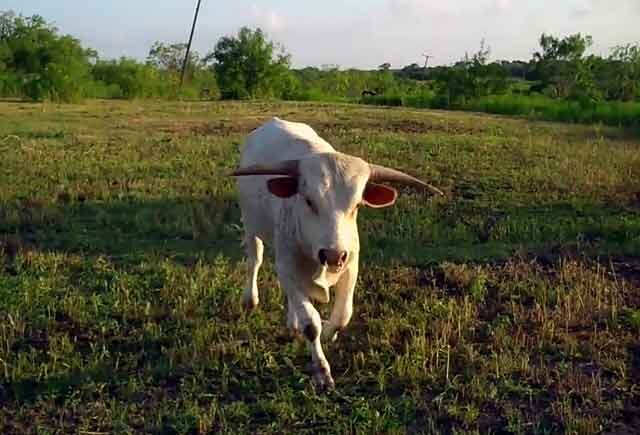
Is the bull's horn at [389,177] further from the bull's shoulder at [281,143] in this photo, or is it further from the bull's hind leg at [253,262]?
the bull's hind leg at [253,262]

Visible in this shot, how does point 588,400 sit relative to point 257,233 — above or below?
below

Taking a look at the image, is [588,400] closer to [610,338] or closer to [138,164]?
[610,338]

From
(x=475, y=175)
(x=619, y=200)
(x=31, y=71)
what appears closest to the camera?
(x=619, y=200)

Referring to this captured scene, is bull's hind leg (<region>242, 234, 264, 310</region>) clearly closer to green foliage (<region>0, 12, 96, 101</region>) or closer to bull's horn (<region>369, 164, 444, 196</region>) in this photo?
bull's horn (<region>369, 164, 444, 196</region>)

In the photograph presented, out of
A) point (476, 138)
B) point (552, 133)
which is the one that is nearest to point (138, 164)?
point (476, 138)

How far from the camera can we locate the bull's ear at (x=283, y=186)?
493 cm

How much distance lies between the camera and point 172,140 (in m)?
16.0

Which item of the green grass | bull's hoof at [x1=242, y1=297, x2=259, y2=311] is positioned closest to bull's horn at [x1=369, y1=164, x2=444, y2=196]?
bull's hoof at [x1=242, y1=297, x2=259, y2=311]

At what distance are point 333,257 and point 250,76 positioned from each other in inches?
1549

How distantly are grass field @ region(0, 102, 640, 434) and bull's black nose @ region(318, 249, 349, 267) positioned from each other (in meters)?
0.77

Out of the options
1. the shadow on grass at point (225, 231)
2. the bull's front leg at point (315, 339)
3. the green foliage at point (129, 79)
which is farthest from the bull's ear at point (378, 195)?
the green foliage at point (129, 79)

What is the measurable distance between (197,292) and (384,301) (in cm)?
145

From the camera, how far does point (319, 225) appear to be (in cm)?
471

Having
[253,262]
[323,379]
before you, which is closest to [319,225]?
[323,379]
